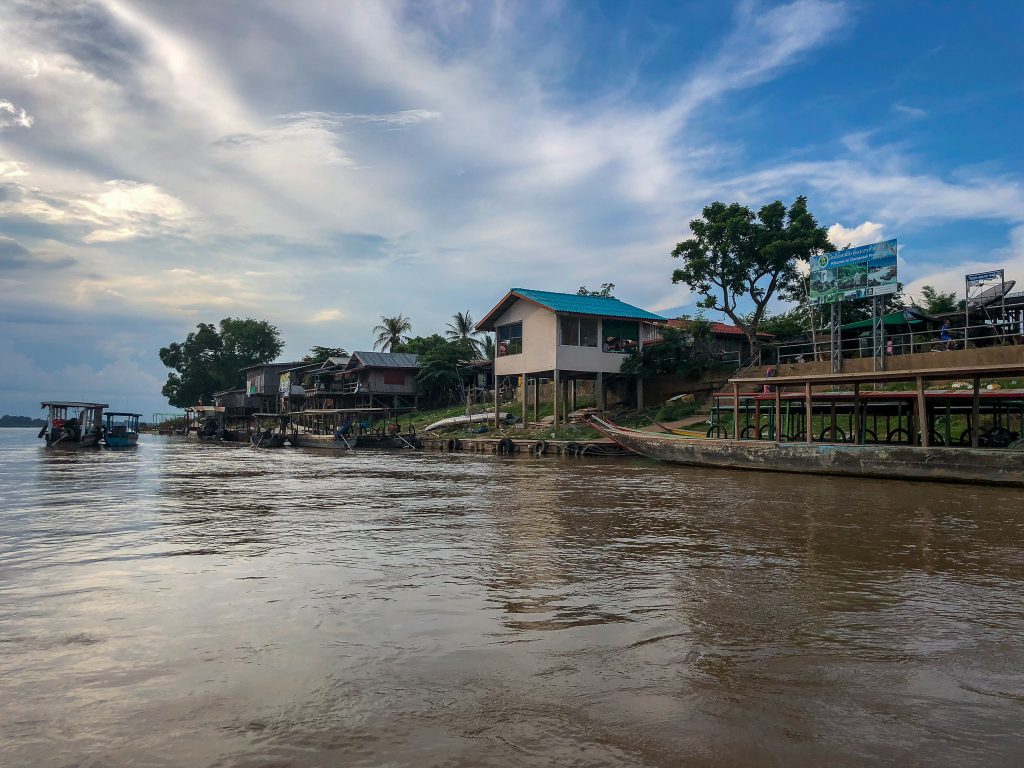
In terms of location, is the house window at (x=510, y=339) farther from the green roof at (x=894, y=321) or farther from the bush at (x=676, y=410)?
the green roof at (x=894, y=321)

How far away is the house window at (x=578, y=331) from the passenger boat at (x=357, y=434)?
11478mm

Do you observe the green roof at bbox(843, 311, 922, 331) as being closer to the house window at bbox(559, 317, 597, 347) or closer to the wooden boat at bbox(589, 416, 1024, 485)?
the wooden boat at bbox(589, 416, 1024, 485)

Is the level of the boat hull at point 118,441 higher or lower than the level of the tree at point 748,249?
lower

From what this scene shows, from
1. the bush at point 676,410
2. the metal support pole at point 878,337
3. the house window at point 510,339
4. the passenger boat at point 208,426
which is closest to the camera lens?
the metal support pole at point 878,337

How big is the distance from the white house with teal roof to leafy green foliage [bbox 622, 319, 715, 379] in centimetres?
111

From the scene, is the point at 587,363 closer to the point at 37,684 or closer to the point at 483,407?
the point at 483,407

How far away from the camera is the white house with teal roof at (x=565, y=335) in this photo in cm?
3312

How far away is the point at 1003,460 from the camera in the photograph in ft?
53.0

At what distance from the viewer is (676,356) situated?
Answer: 33406mm

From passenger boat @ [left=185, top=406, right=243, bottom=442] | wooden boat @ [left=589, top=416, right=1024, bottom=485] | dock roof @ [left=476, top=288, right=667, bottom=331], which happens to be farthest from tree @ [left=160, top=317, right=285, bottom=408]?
wooden boat @ [left=589, top=416, right=1024, bottom=485]

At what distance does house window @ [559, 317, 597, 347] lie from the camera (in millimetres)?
33281

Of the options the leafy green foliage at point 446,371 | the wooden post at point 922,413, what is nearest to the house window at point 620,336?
the leafy green foliage at point 446,371

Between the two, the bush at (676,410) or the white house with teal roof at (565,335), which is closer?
the bush at (676,410)

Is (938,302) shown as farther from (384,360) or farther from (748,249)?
(384,360)
